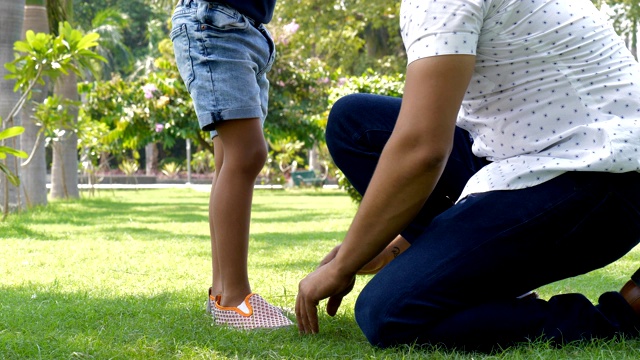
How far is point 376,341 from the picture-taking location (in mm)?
2305

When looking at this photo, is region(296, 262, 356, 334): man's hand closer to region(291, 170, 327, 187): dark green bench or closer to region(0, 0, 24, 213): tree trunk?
region(0, 0, 24, 213): tree trunk

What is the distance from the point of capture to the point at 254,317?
103 inches

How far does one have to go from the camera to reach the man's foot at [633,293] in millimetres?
2377

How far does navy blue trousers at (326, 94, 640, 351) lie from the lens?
220 cm

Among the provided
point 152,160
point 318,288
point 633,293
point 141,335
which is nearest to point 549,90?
point 633,293

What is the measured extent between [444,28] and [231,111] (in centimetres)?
87

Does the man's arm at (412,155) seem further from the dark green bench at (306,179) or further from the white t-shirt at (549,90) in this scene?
the dark green bench at (306,179)

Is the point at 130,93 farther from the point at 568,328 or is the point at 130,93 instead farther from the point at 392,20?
the point at 568,328

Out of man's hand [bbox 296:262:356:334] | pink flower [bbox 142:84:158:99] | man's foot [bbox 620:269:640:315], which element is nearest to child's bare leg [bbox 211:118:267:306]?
man's hand [bbox 296:262:356:334]

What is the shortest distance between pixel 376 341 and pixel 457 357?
250mm

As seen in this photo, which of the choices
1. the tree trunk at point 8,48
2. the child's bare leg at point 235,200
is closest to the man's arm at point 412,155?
the child's bare leg at point 235,200

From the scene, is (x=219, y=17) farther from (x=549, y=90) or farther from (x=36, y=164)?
(x=36, y=164)

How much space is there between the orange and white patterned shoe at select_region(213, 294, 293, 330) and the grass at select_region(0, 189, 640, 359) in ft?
0.22

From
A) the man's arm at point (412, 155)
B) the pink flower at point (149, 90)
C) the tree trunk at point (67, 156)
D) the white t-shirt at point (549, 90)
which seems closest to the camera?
the man's arm at point (412, 155)
